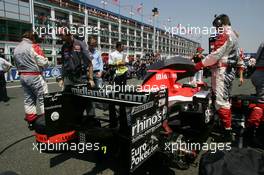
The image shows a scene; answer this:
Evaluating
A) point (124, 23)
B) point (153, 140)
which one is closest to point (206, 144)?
point (153, 140)

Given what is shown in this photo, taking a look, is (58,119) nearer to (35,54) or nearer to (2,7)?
(35,54)

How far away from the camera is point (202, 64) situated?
3400 mm

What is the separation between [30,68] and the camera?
174 inches

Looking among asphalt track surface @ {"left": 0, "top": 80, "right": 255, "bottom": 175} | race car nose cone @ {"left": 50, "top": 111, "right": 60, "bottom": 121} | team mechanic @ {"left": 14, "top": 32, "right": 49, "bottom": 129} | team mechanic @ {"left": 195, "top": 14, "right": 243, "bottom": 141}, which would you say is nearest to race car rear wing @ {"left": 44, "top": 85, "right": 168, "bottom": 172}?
race car nose cone @ {"left": 50, "top": 111, "right": 60, "bottom": 121}

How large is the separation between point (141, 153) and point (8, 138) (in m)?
2.96

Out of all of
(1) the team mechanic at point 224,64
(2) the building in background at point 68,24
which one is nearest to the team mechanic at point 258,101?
(1) the team mechanic at point 224,64

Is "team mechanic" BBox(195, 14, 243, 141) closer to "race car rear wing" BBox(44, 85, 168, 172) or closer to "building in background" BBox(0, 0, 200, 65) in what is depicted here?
"race car rear wing" BBox(44, 85, 168, 172)

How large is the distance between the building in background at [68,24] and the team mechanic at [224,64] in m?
2.68

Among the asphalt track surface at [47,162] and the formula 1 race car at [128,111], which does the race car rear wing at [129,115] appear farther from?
the asphalt track surface at [47,162]

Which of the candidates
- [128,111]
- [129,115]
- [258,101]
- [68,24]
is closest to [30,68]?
[128,111]

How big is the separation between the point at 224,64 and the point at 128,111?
2037 millimetres

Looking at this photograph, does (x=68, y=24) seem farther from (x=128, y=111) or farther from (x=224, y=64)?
(x=128, y=111)

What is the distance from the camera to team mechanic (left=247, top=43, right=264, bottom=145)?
11.5ft

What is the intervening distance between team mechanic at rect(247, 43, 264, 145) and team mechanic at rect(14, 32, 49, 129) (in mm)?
3608
